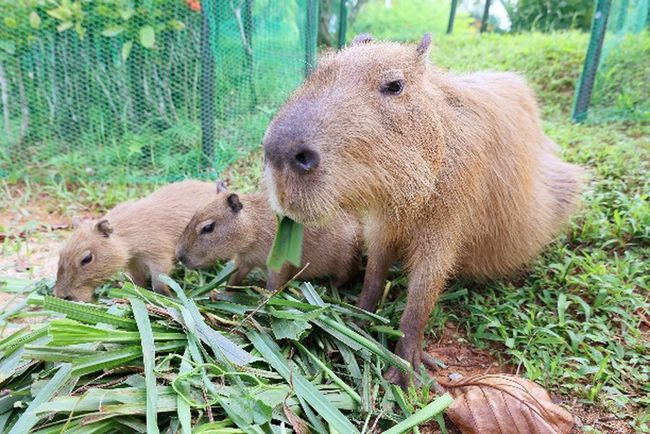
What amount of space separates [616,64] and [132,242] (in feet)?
17.1

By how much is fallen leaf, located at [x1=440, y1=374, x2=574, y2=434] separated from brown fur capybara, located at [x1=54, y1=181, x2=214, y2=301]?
181cm

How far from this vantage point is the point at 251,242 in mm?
3236

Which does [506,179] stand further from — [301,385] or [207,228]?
[207,228]

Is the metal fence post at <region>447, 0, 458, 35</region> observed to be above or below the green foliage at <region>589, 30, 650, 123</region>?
above


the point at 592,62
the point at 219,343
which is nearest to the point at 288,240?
the point at 219,343

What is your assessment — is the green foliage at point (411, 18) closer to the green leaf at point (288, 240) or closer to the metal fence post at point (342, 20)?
the metal fence post at point (342, 20)

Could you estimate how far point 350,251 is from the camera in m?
3.12

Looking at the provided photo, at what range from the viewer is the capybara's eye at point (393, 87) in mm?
2065

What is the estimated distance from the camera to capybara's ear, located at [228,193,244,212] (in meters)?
3.14

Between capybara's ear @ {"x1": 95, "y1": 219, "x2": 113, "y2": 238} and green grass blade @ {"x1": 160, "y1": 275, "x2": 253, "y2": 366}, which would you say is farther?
capybara's ear @ {"x1": 95, "y1": 219, "x2": 113, "y2": 238}

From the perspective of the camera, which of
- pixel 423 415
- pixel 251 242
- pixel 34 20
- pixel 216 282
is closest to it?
pixel 423 415

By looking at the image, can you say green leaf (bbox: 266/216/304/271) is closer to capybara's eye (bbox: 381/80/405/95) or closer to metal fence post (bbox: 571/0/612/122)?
capybara's eye (bbox: 381/80/405/95)

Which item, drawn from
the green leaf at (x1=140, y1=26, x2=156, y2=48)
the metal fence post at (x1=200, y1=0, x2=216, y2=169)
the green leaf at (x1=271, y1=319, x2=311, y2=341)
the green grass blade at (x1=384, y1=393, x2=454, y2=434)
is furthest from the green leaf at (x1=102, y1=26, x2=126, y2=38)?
the green grass blade at (x1=384, y1=393, x2=454, y2=434)

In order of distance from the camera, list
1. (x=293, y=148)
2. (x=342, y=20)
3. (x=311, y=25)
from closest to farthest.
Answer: (x=293, y=148) → (x=311, y=25) → (x=342, y=20)
